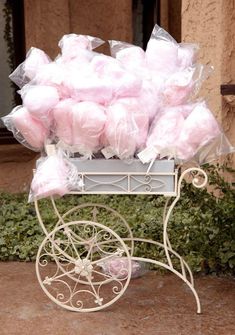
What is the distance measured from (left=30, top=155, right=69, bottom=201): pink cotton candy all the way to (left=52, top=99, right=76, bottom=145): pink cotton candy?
127 millimetres

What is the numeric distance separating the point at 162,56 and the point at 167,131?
0.45m

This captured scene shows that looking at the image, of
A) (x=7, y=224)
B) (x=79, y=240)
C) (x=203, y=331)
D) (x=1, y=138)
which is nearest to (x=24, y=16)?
(x=1, y=138)

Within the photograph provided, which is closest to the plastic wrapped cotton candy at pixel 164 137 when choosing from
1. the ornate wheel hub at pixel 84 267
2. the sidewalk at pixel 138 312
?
the ornate wheel hub at pixel 84 267

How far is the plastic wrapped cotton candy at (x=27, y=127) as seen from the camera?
3.06 m

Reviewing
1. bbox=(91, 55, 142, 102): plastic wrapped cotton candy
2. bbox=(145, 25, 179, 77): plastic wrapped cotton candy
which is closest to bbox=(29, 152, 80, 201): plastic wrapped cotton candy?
bbox=(91, 55, 142, 102): plastic wrapped cotton candy

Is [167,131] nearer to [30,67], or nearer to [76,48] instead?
[76,48]

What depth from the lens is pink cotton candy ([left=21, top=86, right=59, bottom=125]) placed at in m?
2.97

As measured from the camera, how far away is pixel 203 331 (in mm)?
3080

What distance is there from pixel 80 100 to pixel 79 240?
3.59 feet

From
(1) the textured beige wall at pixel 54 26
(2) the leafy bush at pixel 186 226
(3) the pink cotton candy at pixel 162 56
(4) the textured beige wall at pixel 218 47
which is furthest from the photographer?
(1) the textured beige wall at pixel 54 26

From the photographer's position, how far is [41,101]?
117 inches

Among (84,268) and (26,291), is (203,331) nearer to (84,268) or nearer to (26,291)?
(84,268)

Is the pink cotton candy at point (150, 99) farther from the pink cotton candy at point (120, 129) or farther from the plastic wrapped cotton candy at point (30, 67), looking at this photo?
the plastic wrapped cotton candy at point (30, 67)

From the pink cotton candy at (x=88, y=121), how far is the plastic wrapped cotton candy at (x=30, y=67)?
38cm
